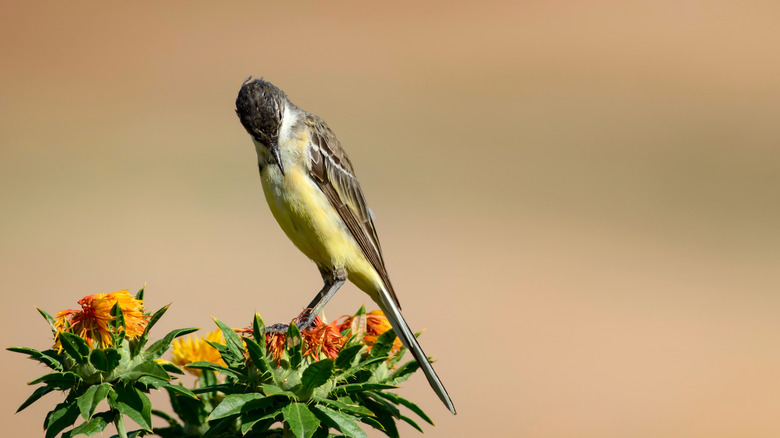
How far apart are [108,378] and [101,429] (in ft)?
0.84

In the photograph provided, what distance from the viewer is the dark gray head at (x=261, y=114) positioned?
186 inches

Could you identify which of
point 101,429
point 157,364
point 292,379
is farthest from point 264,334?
point 101,429

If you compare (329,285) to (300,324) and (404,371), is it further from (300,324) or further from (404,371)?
(404,371)

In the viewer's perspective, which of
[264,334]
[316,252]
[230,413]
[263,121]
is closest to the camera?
[230,413]

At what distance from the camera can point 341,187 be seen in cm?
527

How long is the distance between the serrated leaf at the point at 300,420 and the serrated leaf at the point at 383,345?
55 centimetres

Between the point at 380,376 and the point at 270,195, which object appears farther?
the point at 270,195

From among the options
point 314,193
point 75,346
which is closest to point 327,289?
point 314,193

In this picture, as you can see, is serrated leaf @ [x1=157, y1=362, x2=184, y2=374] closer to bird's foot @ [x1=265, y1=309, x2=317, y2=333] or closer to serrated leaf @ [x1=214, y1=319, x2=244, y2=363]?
serrated leaf @ [x1=214, y1=319, x2=244, y2=363]

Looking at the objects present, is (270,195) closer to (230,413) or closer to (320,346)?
(320,346)

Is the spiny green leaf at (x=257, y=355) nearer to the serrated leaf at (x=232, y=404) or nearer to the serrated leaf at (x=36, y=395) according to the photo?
the serrated leaf at (x=232, y=404)

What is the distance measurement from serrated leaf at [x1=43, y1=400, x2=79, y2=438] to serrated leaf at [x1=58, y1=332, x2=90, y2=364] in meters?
0.17

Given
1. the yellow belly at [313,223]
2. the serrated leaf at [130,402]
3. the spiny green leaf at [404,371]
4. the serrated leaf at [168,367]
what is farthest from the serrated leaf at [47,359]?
the yellow belly at [313,223]

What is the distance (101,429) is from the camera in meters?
2.72
